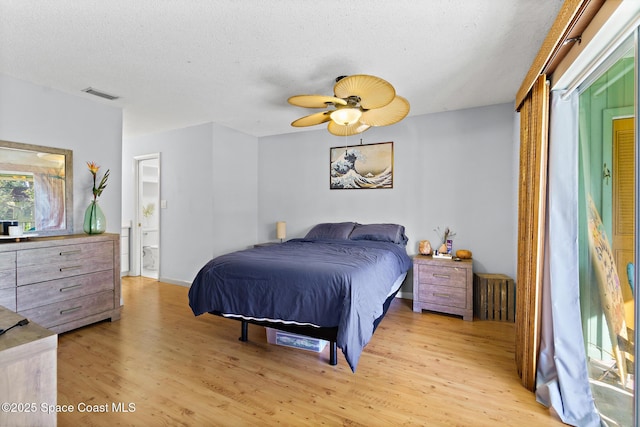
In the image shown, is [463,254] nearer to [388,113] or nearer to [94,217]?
[388,113]

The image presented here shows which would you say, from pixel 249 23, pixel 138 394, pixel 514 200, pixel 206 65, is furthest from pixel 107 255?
pixel 514 200

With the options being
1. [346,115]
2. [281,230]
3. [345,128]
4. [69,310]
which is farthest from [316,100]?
[69,310]

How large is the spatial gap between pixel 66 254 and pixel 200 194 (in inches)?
72.7

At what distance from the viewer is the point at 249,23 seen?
1868mm

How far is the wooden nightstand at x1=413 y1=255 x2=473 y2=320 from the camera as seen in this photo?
122 inches

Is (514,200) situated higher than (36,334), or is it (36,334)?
(514,200)

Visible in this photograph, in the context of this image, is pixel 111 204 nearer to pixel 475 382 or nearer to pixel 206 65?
pixel 206 65

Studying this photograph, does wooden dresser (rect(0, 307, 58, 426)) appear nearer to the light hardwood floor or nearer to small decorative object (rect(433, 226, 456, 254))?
the light hardwood floor

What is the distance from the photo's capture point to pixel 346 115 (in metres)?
2.44

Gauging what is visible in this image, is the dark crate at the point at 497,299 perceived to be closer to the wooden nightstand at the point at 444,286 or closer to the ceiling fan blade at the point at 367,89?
the wooden nightstand at the point at 444,286

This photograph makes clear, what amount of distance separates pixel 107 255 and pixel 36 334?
91.0 inches

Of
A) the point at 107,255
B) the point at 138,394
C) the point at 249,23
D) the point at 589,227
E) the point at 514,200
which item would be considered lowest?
the point at 138,394

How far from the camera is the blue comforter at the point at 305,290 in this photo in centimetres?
194

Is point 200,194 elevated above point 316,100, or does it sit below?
below
